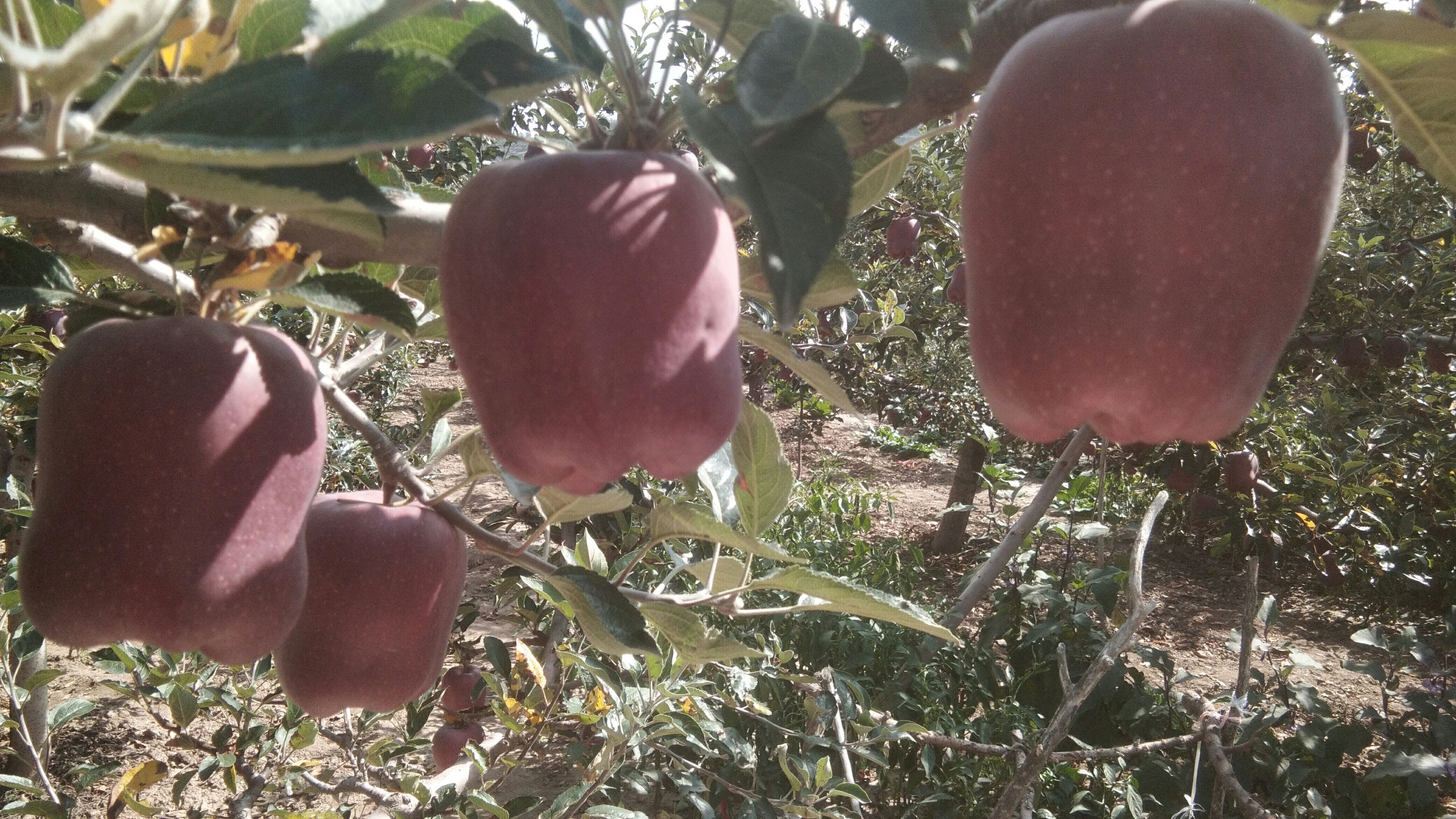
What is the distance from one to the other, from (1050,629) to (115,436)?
2.18 meters

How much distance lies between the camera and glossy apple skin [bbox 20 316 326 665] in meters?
0.55

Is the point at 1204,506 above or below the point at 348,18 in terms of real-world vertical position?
below

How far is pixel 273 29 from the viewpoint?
1.54 ft

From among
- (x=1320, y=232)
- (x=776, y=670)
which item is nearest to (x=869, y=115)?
(x=1320, y=232)

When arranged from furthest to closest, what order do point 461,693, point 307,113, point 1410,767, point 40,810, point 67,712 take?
point 461,693
point 1410,767
point 67,712
point 40,810
point 307,113

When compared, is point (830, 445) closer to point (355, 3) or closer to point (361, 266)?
point (361, 266)

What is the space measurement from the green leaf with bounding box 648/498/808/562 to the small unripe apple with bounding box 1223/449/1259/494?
Result: 249 cm

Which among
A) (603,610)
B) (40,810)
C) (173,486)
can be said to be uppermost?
(173,486)

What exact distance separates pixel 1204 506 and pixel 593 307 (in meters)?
3.08

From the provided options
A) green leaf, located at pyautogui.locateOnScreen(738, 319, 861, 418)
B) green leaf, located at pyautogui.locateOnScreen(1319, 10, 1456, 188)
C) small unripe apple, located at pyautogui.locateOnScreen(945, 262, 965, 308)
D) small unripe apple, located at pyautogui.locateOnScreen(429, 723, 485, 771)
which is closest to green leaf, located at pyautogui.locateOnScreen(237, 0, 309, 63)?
green leaf, located at pyautogui.locateOnScreen(738, 319, 861, 418)

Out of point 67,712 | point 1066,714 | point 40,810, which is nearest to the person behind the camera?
point 1066,714

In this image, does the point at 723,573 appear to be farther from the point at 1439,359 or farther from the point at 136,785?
the point at 1439,359

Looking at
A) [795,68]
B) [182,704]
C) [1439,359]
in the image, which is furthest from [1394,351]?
[182,704]

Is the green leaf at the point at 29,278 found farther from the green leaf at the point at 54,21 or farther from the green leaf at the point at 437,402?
the green leaf at the point at 437,402
